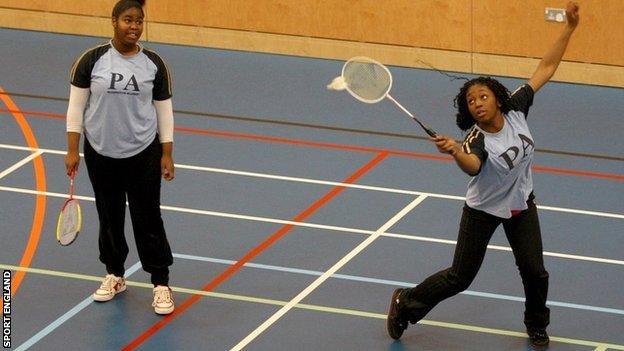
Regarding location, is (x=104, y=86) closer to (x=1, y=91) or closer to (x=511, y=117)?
(x=511, y=117)

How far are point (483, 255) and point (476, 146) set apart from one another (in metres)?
0.83

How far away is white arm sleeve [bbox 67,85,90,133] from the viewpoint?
29.8 ft

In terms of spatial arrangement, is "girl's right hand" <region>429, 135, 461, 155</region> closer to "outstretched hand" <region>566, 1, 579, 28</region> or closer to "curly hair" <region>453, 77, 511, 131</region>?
"curly hair" <region>453, 77, 511, 131</region>

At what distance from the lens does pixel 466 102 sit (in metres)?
8.69

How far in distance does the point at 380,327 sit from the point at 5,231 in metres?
3.40

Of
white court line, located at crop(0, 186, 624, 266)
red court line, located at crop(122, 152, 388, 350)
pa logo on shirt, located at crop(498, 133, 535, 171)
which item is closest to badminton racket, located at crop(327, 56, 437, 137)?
pa logo on shirt, located at crop(498, 133, 535, 171)

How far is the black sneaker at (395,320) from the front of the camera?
9.13m

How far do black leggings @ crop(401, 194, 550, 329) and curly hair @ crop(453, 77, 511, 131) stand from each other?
576 millimetres

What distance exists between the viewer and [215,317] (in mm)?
9570

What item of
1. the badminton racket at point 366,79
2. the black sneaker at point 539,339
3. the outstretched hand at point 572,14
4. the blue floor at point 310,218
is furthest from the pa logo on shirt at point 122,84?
the black sneaker at point 539,339

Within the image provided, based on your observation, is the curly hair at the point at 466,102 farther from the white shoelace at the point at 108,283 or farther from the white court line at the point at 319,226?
the white shoelace at the point at 108,283

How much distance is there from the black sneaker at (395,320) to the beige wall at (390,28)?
643cm

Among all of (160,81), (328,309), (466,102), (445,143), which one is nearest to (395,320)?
(328,309)

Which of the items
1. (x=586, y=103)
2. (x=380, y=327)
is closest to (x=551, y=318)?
(x=380, y=327)
